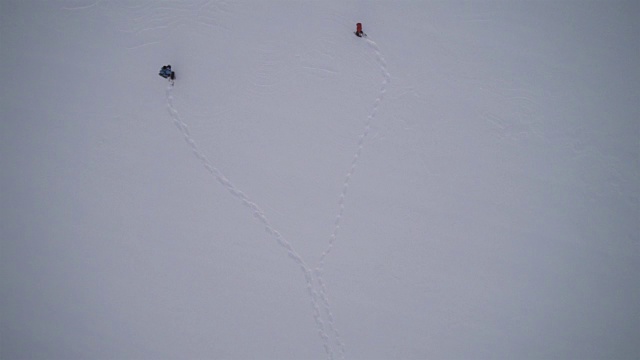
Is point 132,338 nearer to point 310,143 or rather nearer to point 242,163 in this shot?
point 242,163

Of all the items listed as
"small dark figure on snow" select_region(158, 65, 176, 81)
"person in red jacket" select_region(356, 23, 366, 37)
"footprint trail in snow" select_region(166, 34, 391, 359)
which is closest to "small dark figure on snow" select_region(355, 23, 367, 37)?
"person in red jacket" select_region(356, 23, 366, 37)

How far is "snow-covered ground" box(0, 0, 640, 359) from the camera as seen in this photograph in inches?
133

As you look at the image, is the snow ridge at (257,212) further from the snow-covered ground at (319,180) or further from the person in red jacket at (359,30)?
the person in red jacket at (359,30)

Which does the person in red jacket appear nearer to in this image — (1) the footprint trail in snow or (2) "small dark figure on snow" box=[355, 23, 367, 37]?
(2) "small dark figure on snow" box=[355, 23, 367, 37]

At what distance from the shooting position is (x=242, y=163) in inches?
137

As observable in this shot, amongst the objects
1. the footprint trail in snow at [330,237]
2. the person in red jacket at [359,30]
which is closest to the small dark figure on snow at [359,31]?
the person in red jacket at [359,30]

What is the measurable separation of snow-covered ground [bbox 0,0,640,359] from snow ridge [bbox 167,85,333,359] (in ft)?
0.05

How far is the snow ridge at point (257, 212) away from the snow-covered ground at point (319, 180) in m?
0.02

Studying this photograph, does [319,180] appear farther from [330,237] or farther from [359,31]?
[359,31]

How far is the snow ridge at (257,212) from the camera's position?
11.1 ft

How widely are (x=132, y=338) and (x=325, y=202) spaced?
6.20 feet

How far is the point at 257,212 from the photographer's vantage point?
3.43m

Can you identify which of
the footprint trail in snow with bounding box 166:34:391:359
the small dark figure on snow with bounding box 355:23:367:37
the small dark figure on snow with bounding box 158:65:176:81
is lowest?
the footprint trail in snow with bounding box 166:34:391:359

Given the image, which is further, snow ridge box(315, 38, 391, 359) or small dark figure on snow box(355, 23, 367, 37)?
small dark figure on snow box(355, 23, 367, 37)
